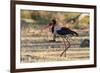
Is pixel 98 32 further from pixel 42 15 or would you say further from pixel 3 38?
pixel 3 38

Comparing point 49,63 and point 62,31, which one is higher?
point 62,31

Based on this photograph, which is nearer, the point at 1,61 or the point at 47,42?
the point at 1,61

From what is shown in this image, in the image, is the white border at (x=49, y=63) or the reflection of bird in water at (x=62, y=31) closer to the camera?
the white border at (x=49, y=63)

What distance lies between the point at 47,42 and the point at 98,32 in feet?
1.97

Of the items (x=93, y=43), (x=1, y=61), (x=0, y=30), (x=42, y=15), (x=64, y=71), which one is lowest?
(x=64, y=71)

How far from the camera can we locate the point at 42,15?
1.90m

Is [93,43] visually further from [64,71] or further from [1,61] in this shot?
[1,61]

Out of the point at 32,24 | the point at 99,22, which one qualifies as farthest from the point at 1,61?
the point at 99,22

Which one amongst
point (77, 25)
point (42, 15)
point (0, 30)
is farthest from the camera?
point (77, 25)

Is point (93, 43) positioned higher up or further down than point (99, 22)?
further down

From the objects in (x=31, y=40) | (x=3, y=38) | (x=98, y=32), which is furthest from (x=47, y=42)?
(x=98, y=32)

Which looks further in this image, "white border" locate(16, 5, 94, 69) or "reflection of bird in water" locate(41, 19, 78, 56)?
"reflection of bird in water" locate(41, 19, 78, 56)

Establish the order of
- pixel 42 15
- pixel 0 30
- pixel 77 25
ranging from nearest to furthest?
pixel 0 30
pixel 42 15
pixel 77 25

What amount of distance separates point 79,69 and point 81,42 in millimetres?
288
